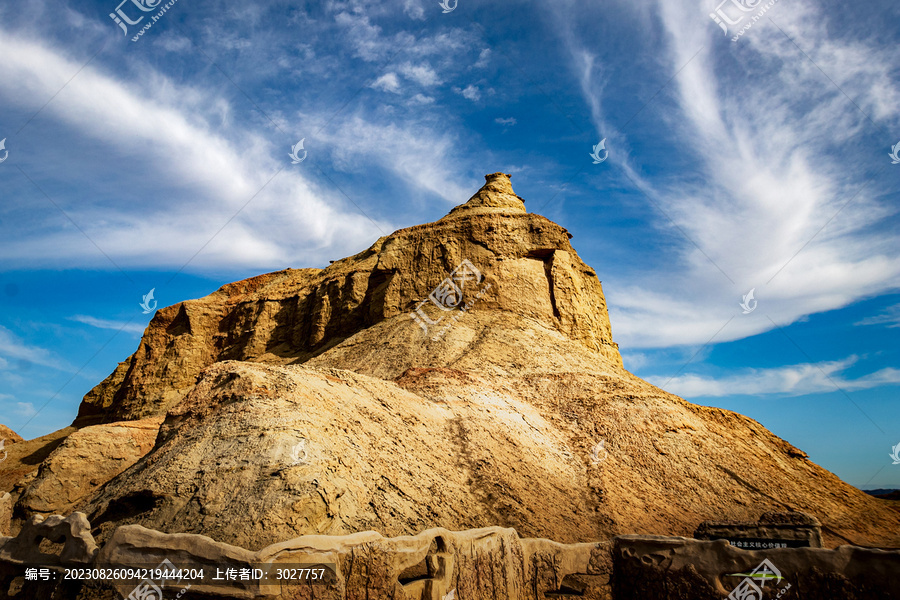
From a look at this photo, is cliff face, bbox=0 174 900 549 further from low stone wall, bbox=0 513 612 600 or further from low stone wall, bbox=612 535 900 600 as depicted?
low stone wall, bbox=612 535 900 600

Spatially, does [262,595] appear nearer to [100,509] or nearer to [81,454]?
[100,509]

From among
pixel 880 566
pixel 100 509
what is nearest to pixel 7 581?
pixel 100 509

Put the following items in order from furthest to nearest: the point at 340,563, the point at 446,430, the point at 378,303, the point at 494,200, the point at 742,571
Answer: the point at 494,200 < the point at 378,303 < the point at 446,430 < the point at 742,571 < the point at 340,563

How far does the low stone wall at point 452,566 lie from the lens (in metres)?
6.36

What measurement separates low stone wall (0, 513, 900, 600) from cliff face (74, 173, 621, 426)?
1362 centimetres

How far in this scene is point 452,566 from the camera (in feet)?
25.7

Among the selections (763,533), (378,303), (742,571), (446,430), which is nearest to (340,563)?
(742,571)

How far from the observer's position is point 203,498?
27.0 feet

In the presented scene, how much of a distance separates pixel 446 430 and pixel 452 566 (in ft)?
23.2

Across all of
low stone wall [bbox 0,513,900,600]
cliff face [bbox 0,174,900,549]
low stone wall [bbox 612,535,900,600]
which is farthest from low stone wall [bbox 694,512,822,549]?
low stone wall [bbox 0,513,900,600]

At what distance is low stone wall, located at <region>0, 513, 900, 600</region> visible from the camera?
6.36 metres

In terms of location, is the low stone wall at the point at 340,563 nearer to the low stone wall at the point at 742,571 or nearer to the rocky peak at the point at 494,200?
the low stone wall at the point at 742,571

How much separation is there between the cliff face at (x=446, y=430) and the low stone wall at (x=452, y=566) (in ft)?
3.84

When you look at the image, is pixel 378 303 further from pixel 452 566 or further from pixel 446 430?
pixel 452 566
